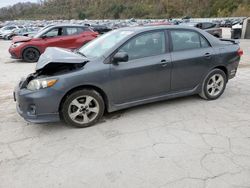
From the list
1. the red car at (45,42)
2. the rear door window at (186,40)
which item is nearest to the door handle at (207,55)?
the rear door window at (186,40)

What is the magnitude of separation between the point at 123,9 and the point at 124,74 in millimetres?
115785

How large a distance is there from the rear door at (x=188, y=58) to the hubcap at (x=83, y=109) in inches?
60.3

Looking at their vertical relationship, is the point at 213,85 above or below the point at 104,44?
below

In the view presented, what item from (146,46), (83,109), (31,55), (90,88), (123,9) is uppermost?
(123,9)

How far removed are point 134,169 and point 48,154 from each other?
119 centimetres

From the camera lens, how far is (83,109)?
4.09 metres

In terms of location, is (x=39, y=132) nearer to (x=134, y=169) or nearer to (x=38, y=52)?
(x=134, y=169)

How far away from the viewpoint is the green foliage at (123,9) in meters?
85.2

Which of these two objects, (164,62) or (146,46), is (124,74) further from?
(164,62)

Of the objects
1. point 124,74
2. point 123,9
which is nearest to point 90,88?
point 124,74

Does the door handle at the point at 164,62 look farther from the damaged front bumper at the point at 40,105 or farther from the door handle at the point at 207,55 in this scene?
the damaged front bumper at the point at 40,105

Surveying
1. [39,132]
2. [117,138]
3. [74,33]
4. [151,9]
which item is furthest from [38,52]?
[151,9]

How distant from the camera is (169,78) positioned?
184 inches

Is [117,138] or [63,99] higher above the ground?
[63,99]
